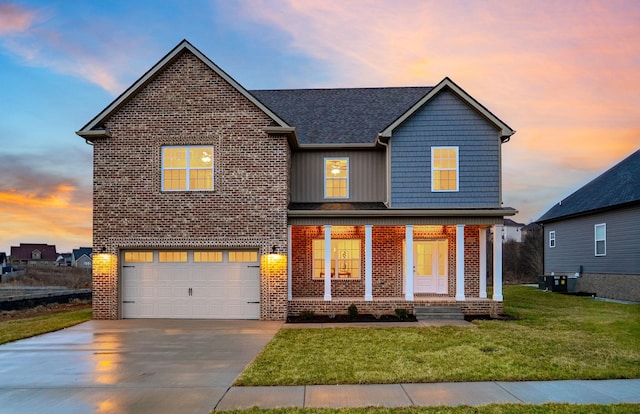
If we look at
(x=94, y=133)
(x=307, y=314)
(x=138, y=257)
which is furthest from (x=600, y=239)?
(x=94, y=133)

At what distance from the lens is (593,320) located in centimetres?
1386

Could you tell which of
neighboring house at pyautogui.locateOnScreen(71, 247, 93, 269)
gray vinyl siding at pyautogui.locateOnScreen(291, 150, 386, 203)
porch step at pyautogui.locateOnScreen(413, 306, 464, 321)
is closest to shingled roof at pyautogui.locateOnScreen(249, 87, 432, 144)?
gray vinyl siding at pyautogui.locateOnScreen(291, 150, 386, 203)

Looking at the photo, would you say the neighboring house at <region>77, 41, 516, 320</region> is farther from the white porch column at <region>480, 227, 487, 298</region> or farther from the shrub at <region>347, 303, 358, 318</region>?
the white porch column at <region>480, 227, 487, 298</region>

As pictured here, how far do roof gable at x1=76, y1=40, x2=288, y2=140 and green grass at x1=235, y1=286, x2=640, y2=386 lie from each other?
7.50 metres

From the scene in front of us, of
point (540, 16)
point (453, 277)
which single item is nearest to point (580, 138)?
point (540, 16)

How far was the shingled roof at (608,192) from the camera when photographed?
768 inches

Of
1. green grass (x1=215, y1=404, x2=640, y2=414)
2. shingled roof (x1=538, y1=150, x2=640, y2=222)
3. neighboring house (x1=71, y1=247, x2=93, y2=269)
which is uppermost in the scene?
shingled roof (x1=538, y1=150, x2=640, y2=222)

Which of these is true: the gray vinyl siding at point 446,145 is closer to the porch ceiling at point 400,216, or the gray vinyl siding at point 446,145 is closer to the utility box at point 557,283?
the porch ceiling at point 400,216

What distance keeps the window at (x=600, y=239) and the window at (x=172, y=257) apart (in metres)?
19.1

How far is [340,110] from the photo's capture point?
18.7 metres

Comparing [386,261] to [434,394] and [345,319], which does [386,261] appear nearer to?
[345,319]

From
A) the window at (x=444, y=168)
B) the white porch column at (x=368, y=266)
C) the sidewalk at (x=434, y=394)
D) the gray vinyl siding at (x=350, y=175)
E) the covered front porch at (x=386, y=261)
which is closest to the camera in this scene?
the sidewalk at (x=434, y=394)

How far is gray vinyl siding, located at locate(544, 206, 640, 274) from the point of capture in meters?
18.9

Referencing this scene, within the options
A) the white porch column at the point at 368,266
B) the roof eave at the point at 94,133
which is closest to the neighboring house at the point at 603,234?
the white porch column at the point at 368,266
